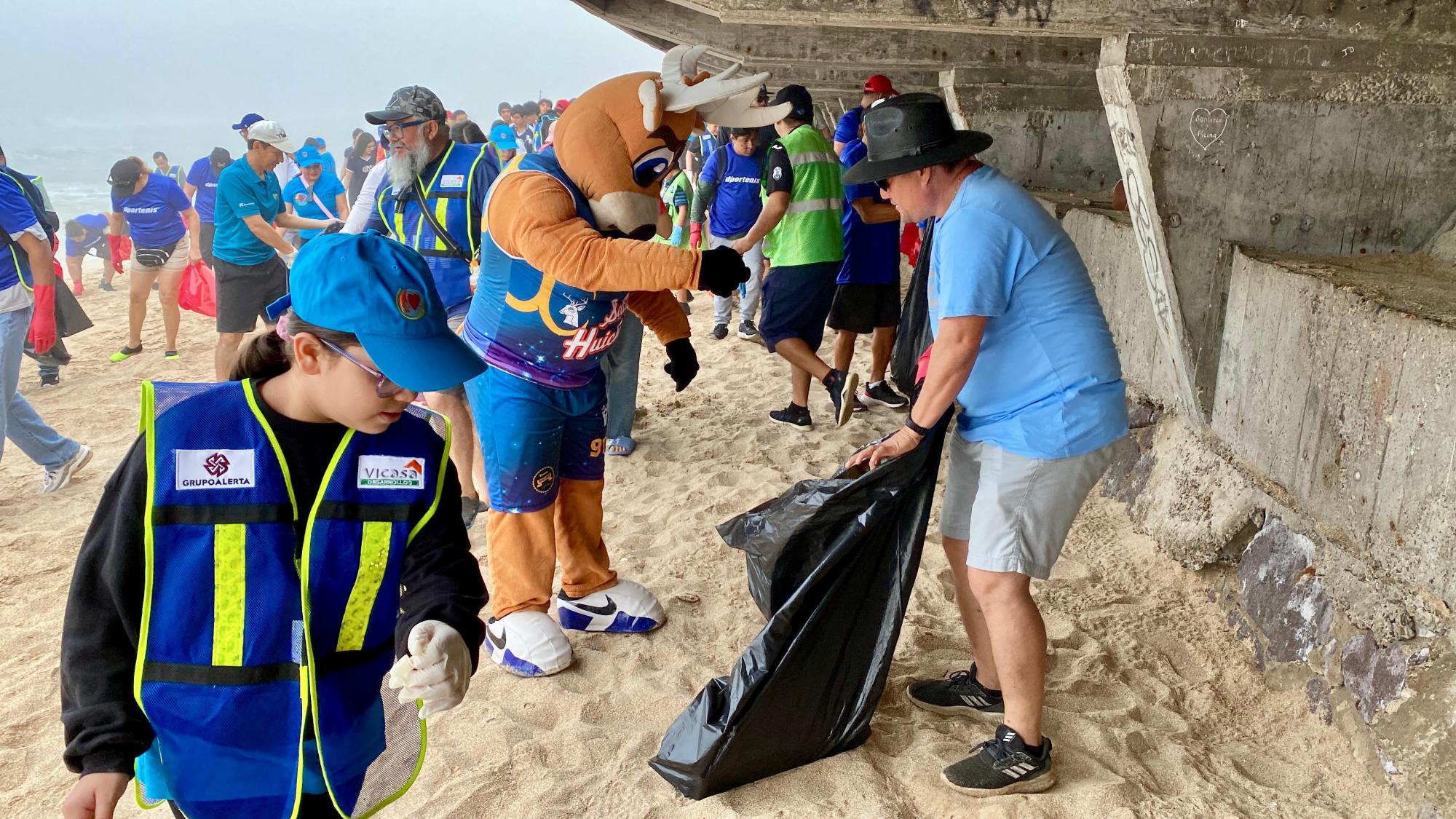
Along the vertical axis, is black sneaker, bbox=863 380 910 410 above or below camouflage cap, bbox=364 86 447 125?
below

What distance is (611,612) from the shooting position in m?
3.82

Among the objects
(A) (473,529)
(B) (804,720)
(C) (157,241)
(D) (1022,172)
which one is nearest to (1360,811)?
(B) (804,720)

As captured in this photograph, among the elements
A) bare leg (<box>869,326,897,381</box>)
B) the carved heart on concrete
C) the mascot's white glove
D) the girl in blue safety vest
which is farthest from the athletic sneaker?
the carved heart on concrete

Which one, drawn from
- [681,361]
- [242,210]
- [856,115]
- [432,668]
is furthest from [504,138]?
[432,668]

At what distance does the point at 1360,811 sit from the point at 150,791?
2.86m

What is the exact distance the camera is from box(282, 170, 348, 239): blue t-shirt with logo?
9.19 meters

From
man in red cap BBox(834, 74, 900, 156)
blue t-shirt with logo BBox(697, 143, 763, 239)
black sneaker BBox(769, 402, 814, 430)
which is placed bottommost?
black sneaker BBox(769, 402, 814, 430)

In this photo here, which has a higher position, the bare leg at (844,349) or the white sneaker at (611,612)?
the bare leg at (844,349)

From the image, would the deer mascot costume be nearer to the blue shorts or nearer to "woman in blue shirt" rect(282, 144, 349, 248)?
the blue shorts

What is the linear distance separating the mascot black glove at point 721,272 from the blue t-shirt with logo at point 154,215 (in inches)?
287

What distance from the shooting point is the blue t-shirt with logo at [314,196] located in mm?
9188

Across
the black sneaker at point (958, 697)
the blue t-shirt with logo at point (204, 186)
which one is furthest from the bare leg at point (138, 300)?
the black sneaker at point (958, 697)

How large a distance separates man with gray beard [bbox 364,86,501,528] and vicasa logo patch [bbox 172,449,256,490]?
9.92 feet

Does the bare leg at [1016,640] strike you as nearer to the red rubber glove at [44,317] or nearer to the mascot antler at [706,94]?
the mascot antler at [706,94]
